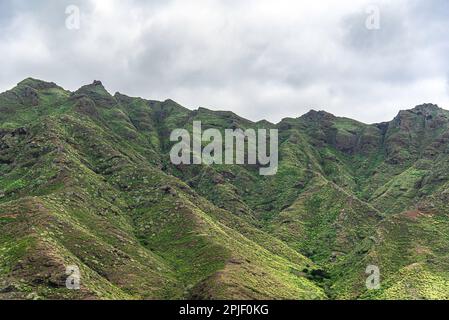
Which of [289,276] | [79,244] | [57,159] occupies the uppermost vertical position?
[57,159]

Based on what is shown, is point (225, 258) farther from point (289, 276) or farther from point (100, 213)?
point (100, 213)

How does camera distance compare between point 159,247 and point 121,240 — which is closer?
point 121,240

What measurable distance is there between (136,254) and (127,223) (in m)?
26.5

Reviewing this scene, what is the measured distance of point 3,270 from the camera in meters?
106

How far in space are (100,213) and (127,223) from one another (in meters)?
9.43

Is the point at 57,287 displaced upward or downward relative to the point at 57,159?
downward

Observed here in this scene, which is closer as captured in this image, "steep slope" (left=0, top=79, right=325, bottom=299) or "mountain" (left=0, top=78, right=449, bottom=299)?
"steep slope" (left=0, top=79, right=325, bottom=299)

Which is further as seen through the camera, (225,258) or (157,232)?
(157,232)

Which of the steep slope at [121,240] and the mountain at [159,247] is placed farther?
the mountain at [159,247]

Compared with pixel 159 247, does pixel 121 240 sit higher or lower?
higher

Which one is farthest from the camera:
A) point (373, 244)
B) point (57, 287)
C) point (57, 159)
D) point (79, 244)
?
point (57, 159)
